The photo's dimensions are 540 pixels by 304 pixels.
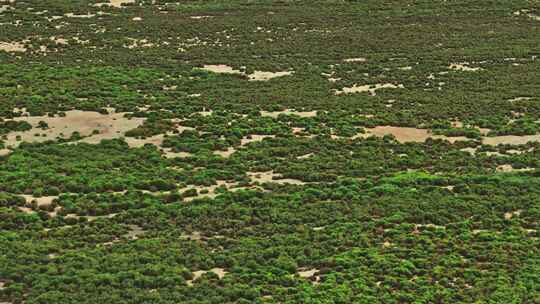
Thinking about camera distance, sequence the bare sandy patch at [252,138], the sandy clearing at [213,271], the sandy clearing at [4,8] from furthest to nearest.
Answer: the sandy clearing at [4,8] < the bare sandy patch at [252,138] < the sandy clearing at [213,271]

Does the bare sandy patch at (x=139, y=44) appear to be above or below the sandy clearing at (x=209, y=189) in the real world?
above

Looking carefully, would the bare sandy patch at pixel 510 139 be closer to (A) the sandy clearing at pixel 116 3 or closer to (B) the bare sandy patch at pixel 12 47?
(B) the bare sandy patch at pixel 12 47

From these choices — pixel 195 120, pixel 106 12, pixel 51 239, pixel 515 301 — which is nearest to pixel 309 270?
pixel 515 301

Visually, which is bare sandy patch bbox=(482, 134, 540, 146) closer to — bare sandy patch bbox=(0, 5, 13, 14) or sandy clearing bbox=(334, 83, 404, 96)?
sandy clearing bbox=(334, 83, 404, 96)

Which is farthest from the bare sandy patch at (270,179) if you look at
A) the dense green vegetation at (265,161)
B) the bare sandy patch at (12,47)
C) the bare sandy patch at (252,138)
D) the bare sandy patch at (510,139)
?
the bare sandy patch at (12,47)

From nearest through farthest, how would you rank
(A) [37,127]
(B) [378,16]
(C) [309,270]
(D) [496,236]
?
(C) [309,270] < (D) [496,236] < (A) [37,127] < (B) [378,16]

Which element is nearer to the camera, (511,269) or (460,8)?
(511,269)

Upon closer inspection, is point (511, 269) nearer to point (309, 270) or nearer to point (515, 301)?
point (515, 301)
